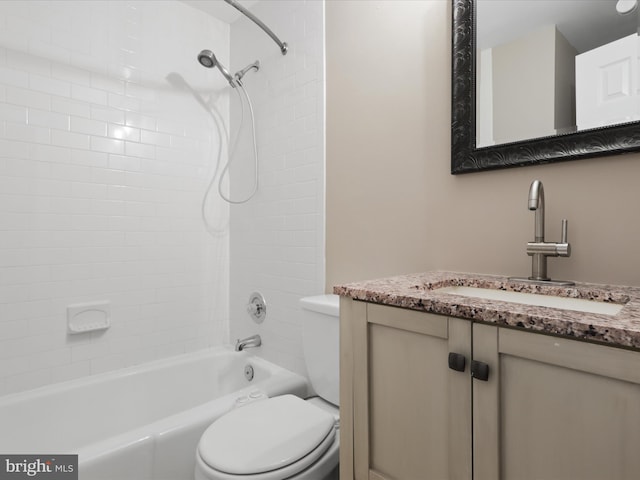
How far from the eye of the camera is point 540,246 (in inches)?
38.4

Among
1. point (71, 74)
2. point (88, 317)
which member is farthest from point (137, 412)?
point (71, 74)

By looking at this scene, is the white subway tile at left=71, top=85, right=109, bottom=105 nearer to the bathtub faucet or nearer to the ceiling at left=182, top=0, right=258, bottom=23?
the ceiling at left=182, top=0, right=258, bottom=23

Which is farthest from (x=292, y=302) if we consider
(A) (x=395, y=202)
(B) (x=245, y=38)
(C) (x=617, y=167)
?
(B) (x=245, y=38)

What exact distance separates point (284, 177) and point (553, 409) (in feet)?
5.05

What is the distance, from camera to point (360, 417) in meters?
0.89

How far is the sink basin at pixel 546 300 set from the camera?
2.78 feet

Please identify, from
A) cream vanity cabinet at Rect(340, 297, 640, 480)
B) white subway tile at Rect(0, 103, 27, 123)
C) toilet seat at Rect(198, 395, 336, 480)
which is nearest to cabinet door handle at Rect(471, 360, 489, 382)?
cream vanity cabinet at Rect(340, 297, 640, 480)

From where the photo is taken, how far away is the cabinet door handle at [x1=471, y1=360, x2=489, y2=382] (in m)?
0.68

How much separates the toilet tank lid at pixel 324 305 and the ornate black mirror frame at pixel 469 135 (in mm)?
663

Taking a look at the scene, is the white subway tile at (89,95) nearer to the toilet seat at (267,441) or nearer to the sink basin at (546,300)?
the toilet seat at (267,441)

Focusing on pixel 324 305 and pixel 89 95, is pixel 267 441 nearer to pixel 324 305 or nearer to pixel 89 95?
pixel 324 305

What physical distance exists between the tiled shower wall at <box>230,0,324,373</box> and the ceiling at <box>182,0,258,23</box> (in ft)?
0.16

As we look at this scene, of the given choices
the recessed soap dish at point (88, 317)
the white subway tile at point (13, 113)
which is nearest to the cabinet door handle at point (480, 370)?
the recessed soap dish at point (88, 317)

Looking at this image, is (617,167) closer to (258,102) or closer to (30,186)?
(258,102)
